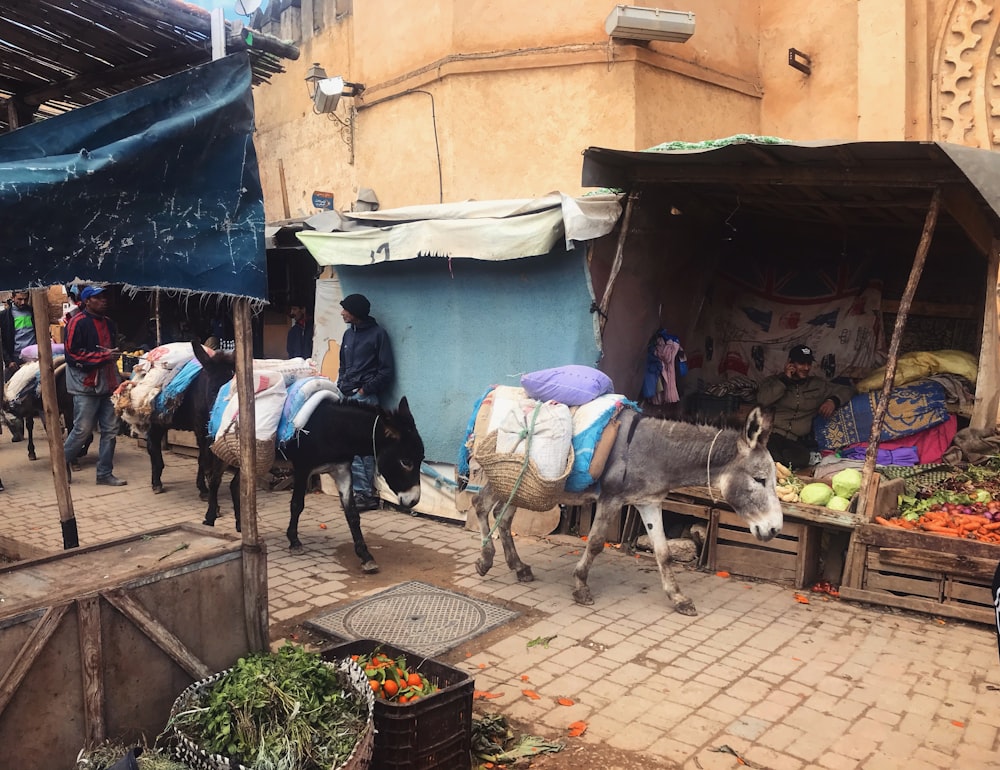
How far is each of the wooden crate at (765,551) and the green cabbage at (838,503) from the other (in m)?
0.21

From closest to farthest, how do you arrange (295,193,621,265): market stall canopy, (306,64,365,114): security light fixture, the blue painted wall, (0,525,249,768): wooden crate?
(0,525,249,768): wooden crate, (295,193,621,265): market stall canopy, the blue painted wall, (306,64,365,114): security light fixture

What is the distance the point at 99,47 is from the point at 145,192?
133 centimetres

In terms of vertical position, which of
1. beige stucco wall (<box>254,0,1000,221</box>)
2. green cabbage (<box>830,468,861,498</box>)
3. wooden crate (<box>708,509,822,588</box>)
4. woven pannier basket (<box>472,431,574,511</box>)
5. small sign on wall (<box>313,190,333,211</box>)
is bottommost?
wooden crate (<box>708,509,822,588</box>)

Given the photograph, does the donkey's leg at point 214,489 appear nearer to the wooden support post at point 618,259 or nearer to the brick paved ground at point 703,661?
the brick paved ground at point 703,661

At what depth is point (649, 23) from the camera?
27.9 ft

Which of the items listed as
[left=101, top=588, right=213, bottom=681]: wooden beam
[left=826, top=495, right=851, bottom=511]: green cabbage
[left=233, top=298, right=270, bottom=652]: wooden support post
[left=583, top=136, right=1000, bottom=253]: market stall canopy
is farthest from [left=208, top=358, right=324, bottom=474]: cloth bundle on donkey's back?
[left=826, top=495, right=851, bottom=511]: green cabbage

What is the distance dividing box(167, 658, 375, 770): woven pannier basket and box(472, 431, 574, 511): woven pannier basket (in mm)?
2127

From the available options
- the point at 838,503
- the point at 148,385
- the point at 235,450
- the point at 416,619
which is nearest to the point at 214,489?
the point at 235,450

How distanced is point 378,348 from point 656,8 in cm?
493

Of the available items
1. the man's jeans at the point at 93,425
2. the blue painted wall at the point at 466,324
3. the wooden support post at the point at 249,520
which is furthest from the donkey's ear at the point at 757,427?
the man's jeans at the point at 93,425

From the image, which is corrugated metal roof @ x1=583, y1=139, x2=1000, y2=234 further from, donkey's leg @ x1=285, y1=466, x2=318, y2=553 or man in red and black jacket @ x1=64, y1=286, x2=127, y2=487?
man in red and black jacket @ x1=64, y1=286, x2=127, y2=487

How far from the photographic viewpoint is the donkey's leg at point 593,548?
5.49 metres

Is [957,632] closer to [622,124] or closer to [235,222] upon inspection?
[235,222]

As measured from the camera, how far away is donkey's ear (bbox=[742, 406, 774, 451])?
16.7ft
